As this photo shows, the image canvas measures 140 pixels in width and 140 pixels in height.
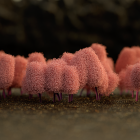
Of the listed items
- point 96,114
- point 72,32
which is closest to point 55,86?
point 96,114

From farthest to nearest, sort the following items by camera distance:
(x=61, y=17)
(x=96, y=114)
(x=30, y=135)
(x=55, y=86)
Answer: (x=61, y=17)
(x=55, y=86)
(x=96, y=114)
(x=30, y=135)

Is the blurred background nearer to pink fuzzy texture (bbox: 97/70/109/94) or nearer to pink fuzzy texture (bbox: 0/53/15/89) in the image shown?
pink fuzzy texture (bbox: 0/53/15/89)

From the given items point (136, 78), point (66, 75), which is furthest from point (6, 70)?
point (136, 78)

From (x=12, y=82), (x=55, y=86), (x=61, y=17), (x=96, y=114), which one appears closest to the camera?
(x=96, y=114)

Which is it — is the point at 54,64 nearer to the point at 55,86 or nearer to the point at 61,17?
the point at 55,86

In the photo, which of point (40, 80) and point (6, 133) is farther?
point (40, 80)


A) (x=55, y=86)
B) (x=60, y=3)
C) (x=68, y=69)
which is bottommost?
(x=55, y=86)
